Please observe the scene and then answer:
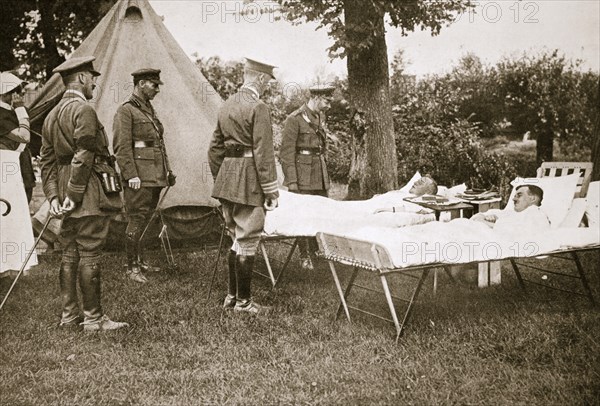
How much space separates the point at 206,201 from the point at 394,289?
293cm

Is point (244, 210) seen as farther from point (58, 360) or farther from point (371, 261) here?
point (58, 360)

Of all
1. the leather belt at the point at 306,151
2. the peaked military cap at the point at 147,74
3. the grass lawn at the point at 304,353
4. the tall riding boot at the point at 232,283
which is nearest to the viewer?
the grass lawn at the point at 304,353

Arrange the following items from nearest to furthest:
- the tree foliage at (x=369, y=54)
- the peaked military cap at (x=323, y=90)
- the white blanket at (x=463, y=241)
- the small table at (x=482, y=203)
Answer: the white blanket at (x=463, y=241) → the small table at (x=482, y=203) → the peaked military cap at (x=323, y=90) → the tree foliage at (x=369, y=54)

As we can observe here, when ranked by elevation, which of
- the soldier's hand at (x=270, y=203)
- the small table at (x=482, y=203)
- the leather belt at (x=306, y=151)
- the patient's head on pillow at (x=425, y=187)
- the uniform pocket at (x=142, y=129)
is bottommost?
the small table at (x=482, y=203)

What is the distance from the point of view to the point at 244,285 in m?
4.71

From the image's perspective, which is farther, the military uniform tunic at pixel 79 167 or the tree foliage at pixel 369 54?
the tree foliage at pixel 369 54

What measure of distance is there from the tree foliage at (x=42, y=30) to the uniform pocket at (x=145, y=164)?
3470mm

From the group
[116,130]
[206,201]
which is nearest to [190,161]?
[206,201]

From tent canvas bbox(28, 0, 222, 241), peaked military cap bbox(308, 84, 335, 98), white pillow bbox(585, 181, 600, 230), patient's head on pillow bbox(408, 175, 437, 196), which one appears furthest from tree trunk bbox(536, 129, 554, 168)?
tent canvas bbox(28, 0, 222, 241)

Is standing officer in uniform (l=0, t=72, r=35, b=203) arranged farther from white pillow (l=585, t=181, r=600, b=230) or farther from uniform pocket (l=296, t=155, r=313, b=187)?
white pillow (l=585, t=181, r=600, b=230)

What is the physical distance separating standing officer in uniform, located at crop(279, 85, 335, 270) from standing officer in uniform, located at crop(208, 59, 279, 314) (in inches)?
73.3

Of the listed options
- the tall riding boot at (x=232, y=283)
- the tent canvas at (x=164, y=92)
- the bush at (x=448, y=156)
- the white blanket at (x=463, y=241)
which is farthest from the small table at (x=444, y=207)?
the bush at (x=448, y=156)

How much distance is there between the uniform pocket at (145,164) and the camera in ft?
19.7

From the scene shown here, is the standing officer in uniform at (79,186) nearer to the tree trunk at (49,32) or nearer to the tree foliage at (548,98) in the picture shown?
the tree trunk at (49,32)
